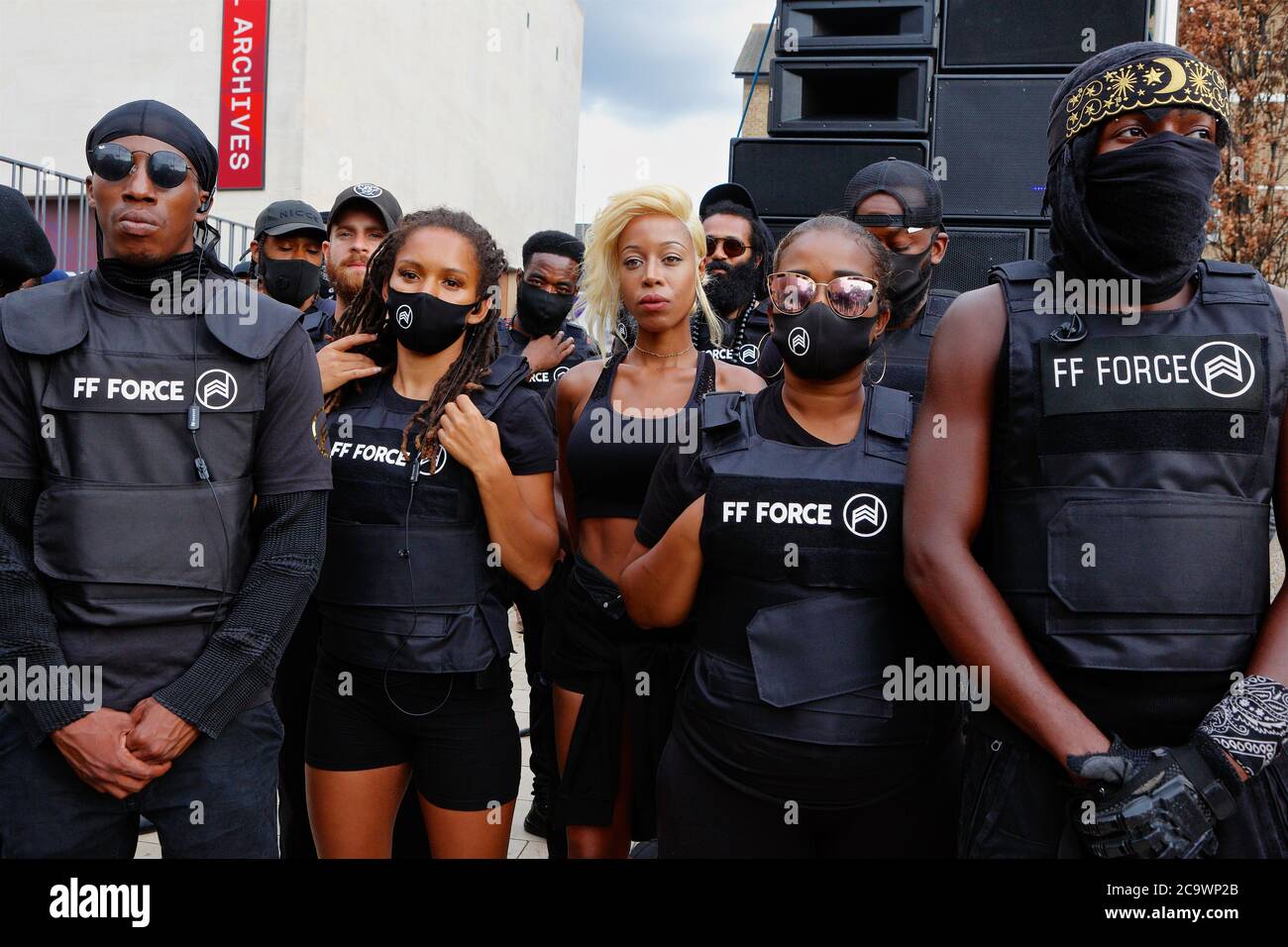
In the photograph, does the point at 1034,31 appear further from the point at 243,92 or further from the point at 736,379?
the point at 243,92

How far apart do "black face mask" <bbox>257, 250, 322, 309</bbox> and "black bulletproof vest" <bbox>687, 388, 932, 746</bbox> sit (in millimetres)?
2451

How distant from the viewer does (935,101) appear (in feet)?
16.1

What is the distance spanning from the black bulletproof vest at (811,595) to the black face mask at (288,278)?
2451mm

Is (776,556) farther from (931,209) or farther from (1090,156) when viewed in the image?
(931,209)

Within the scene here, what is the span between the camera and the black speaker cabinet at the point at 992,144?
4766 millimetres

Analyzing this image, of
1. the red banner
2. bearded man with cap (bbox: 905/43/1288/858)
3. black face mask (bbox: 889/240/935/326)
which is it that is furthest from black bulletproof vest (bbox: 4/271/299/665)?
the red banner

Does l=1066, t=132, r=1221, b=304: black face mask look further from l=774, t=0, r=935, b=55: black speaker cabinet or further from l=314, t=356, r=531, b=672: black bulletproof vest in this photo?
l=774, t=0, r=935, b=55: black speaker cabinet

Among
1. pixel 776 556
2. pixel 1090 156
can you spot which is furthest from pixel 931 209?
pixel 776 556

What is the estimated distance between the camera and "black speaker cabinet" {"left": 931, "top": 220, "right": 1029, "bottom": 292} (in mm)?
4816

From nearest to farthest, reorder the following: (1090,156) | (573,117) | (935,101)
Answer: (1090,156), (935,101), (573,117)

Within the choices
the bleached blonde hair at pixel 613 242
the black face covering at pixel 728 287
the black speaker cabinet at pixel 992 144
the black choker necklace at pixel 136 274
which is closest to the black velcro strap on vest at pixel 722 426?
the bleached blonde hair at pixel 613 242

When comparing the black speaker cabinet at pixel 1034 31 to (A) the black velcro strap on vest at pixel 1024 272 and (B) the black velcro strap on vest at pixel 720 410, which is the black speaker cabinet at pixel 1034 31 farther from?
(B) the black velcro strap on vest at pixel 720 410
